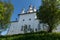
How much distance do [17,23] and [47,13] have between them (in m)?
28.5

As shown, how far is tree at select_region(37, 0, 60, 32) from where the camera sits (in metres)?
35.5

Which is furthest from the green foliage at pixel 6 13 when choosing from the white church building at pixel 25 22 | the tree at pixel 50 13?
the white church building at pixel 25 22

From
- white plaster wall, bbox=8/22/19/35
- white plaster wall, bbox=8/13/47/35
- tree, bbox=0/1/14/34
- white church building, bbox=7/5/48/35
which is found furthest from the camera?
white plaster wall, bbox=8/22/19/35

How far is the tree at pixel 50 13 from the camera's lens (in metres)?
35.5

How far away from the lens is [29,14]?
62469 mm

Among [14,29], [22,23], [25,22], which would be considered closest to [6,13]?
[25,22]

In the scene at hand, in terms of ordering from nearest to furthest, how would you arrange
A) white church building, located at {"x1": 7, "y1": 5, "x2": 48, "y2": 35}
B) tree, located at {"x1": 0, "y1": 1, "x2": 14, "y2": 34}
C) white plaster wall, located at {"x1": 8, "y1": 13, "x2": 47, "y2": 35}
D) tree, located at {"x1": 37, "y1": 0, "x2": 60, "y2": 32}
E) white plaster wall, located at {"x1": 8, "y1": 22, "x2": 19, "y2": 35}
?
tree, located at {"x1": 37, "y1": 0, "x2": 60, "y2": 32} → tree, located at {"x1": 0, "y1": 1, "x2": 14, "y2": 34} → white church building, located at {"x1": 7, "y1": 5, "x2": 48, "y2": 35} → white plaster wall, located at {"x1": 8, "y1": 13, "x2": 47, "y2": 35} → white plaster wall, located at {"x1": 8, "y1": 22, "x2": 19, "y2": 35}

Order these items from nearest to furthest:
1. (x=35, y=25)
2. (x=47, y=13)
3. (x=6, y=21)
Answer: (x=47, y=13)
(x=6, y=21)
(x=35, y=25)

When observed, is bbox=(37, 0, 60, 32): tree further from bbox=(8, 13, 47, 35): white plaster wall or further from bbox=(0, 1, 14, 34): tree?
bbox=(8, 13, 47, 35): white plaster wall

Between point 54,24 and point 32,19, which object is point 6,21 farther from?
point 32,19

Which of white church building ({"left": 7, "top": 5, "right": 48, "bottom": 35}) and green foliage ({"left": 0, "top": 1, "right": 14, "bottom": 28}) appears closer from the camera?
green foliage ({"left": 0, "top": 1, "right": 14, "bottom": 28})

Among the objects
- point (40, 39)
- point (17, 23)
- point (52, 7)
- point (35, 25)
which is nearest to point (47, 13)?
point (52, 7)

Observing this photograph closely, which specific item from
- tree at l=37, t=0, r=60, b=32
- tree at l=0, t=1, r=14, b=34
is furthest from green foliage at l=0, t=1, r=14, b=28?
tree at l=37, t=0, r=60, b=32

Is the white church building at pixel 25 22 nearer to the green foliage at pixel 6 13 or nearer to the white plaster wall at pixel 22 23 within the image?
the white plaster wall at pixel 22 23
